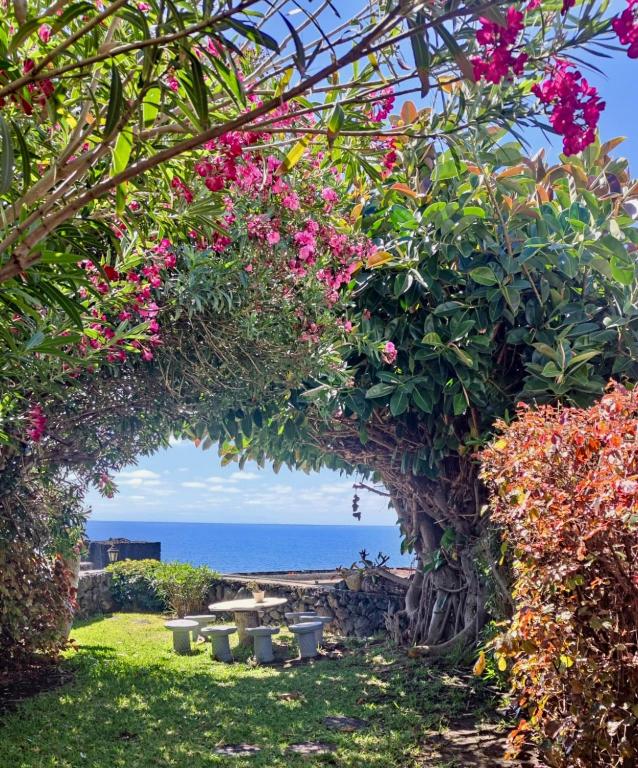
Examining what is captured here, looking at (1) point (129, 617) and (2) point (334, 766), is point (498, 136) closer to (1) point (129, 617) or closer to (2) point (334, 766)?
(2) point (334, 766)

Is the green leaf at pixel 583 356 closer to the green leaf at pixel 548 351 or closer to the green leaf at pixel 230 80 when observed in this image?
the green leaf at pixel 548 351

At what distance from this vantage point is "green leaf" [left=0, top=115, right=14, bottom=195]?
150 centimetres

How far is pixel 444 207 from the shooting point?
18.2 feet

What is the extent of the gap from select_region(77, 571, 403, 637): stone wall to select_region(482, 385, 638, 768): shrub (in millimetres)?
6140

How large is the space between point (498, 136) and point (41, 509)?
19.0 feet

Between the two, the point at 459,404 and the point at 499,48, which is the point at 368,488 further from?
the point at 499,48

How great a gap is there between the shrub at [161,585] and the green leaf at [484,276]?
9.27 m

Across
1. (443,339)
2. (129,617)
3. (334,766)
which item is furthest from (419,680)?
(129,617)

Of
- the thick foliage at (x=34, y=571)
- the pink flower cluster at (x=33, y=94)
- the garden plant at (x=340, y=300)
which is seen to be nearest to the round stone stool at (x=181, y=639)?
the thick foliage at (x=34, y=571)

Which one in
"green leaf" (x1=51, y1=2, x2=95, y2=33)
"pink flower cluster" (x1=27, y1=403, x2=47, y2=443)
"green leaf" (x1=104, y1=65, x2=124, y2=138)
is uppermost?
"green leaf" (x1=51, y1=2, x2=95, y2=33)

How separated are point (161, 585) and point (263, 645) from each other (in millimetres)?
4949

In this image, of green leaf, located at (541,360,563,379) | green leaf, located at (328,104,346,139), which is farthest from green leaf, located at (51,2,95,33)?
green leaf, located at (541,360,563,379)

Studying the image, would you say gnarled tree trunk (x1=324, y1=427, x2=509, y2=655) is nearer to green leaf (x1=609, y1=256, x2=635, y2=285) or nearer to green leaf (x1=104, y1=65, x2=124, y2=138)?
green leaf (x1=609, y1=256, x2=635, y2=285)

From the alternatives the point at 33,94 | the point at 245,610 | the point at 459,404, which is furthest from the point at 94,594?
the point at 33,94
